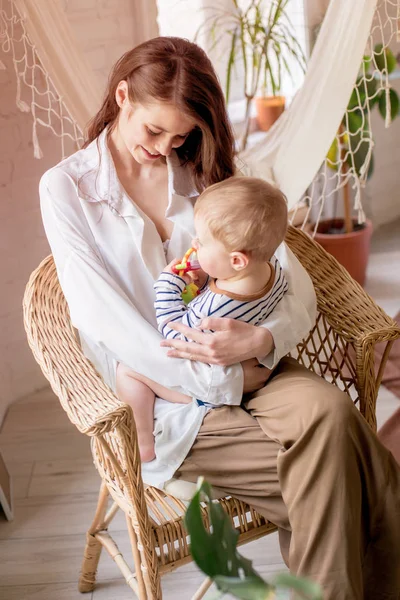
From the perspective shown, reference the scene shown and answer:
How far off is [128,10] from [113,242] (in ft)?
3.84

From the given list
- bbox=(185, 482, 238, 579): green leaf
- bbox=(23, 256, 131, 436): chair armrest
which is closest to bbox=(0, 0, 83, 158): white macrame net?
bbox=(23, 256, 131, 436): chair armrest

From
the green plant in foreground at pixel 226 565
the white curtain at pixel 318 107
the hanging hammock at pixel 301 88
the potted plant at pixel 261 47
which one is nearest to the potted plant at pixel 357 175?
the potted plant at pixel 261 47

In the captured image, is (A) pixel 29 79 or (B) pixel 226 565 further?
(A) pixel 29 79

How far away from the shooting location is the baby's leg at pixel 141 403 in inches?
62.1

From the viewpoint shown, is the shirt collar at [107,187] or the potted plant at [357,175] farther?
the potted plant at [357,175]

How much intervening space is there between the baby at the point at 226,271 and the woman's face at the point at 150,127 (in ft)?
0.53

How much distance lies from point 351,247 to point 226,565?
2613 millimetres

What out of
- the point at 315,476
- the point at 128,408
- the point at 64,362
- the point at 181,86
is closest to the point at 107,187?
the point at 181,86

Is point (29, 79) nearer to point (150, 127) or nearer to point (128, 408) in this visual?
point (150, 127)

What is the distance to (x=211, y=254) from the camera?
1518mm

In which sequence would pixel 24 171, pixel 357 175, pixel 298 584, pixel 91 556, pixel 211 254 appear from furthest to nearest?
1. pixel 357 175
2. pixel 24 171
3. pixel 91 556
4. pixel 211 254
5. pixel 298 584

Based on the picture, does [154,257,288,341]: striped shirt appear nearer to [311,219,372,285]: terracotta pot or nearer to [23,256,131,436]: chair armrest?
[23,256,131,436]: chair armrest

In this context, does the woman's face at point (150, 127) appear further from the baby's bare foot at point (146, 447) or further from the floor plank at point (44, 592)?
the floor plank at point (44, 592)

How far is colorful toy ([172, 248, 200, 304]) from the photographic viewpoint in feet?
5.31
